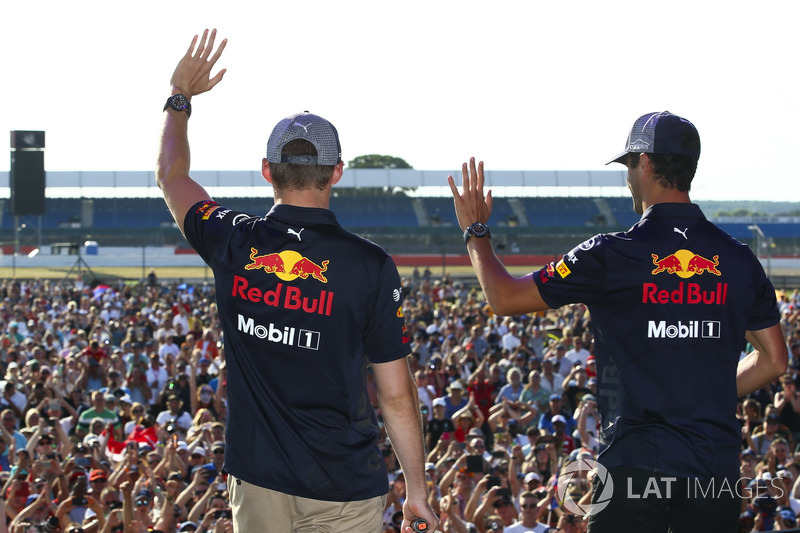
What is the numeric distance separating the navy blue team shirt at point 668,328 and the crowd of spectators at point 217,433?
82cm

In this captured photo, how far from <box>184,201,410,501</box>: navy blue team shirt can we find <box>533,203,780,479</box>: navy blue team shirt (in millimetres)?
571

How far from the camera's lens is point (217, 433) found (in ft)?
28.4

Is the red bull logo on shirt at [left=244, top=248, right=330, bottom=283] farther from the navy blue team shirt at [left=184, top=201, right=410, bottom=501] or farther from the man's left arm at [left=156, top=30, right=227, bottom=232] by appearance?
the man's left arm at [left=156, top=30, right=227, bottom=232]

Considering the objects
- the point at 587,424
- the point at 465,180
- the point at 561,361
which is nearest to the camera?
the point at 465,180

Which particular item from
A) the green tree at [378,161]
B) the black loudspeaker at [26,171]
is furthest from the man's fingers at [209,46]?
the green tree at [378,161]

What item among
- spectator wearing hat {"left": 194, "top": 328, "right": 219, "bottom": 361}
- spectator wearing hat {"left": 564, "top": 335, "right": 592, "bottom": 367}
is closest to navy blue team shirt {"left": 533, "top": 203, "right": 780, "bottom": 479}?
spectator wearing hat {"left": 564, "top": 335, "right": 592, "bottom": 367}

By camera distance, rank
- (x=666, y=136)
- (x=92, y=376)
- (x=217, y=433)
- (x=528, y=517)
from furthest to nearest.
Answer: (x=92, y=376)
(x=217, y=433)
(x=528, y=517)
(x=666, y=136)

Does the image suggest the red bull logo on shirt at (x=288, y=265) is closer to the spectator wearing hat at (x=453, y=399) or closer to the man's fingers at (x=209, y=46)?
the man's fingers at (x=209, y=46)

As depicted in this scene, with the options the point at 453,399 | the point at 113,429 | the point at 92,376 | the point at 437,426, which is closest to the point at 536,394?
the point at 453,399

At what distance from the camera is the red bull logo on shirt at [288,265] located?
2299 millimetres

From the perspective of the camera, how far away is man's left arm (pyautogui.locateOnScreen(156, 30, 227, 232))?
2547mm

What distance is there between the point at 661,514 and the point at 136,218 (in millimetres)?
63530

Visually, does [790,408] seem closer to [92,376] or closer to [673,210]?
[92,376]

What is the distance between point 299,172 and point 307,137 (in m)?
0.10
